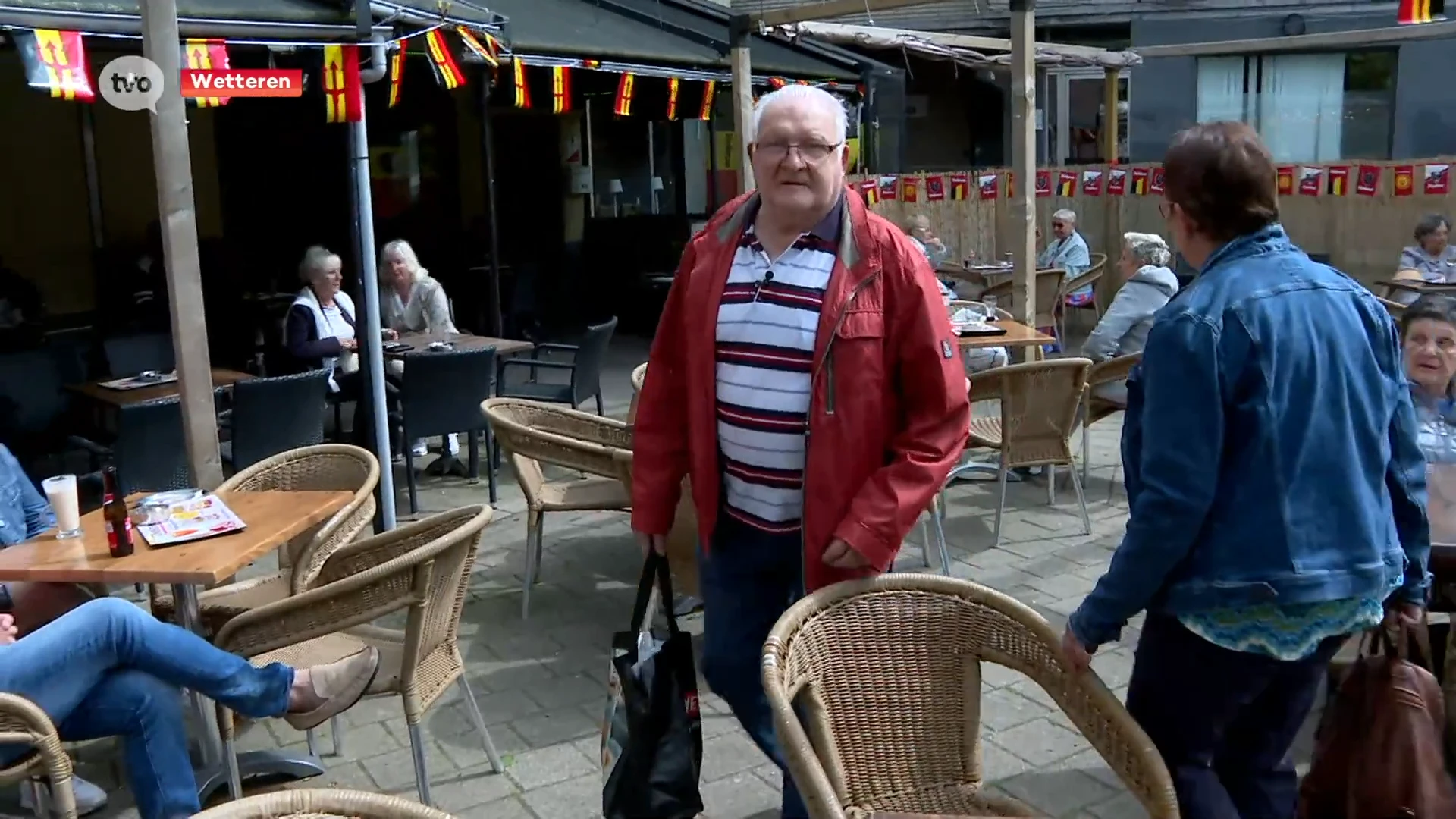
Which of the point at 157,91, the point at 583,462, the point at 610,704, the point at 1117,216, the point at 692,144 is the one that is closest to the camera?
the point at 610,704

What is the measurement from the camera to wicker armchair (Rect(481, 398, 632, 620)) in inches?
165

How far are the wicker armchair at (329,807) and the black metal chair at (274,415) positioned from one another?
374cm

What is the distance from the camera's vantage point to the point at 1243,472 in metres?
1.96

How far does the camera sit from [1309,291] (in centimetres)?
196

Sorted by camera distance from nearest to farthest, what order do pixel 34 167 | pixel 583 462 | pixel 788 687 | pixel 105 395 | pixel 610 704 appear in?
pixel 788 687 → pixel 610 704 → pixel 583 462 → pixel 105 395 → pixel 34 167

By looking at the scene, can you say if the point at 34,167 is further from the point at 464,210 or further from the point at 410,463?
the point at 410,463

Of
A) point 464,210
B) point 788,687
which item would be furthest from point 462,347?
point 464,210

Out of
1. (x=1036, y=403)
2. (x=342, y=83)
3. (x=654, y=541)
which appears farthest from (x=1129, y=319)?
(x=654, y=541)

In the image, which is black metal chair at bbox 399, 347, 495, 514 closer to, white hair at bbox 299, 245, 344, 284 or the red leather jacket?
white hair at bbox 299, 245, 344, 284

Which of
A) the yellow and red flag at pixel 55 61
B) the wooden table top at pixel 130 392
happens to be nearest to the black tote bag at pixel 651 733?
the yellow and red flag at pixel 55 61

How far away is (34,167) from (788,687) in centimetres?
984

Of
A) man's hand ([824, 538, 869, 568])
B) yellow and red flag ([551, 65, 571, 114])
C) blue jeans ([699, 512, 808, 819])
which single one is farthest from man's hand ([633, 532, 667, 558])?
yellow and red flag ([551, 65, 571, 114])

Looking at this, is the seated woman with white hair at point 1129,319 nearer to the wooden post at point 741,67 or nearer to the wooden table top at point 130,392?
the wooden post at point 741,67

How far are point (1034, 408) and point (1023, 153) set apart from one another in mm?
2120
